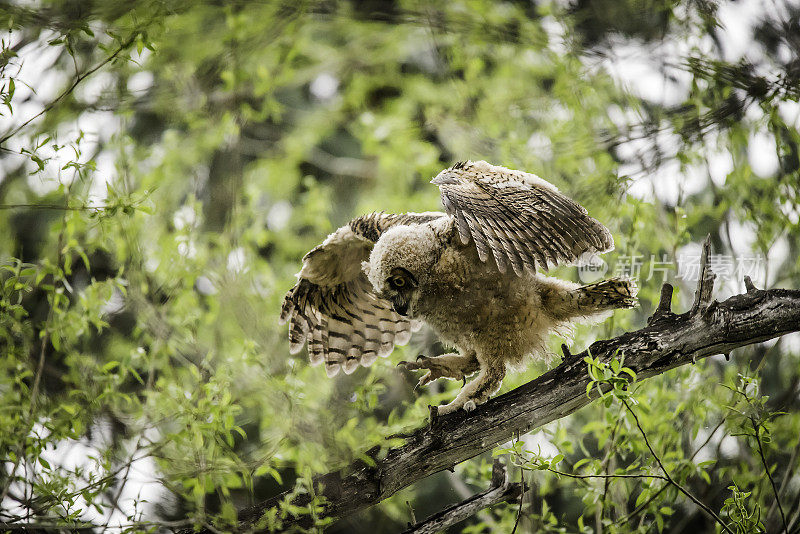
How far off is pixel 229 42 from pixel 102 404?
2.25m

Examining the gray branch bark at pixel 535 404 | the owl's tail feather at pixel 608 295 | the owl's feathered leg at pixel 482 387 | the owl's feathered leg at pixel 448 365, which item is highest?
the owl's feathered leg at pixel 448 365

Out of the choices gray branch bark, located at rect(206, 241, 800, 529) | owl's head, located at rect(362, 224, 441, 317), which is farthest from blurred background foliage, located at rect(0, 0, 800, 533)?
owl's head, located at rect(362, 224, 441, 317)

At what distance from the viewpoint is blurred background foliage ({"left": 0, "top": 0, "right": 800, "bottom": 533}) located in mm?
2139

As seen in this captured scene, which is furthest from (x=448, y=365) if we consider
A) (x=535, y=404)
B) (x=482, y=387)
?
(x=535, y=404)

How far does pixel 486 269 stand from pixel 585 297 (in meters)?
0.33

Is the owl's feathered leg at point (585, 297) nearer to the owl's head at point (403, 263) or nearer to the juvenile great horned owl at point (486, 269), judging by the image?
the juvenile great horned owl at point (486, 269)

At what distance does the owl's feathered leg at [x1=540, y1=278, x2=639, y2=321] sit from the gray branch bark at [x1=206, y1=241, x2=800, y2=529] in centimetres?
12

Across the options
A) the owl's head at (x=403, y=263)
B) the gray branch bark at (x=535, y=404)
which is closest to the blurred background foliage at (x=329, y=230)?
the gray branch bark at (x=535, y=404)

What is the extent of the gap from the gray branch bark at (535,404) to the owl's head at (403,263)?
1.36 ft

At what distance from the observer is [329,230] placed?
4.19 m

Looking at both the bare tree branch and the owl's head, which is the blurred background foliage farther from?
the owl's head

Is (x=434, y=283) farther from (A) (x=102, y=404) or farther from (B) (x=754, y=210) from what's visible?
(B) (x=754, y=210)

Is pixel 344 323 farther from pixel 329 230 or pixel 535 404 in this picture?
pixel 329 230

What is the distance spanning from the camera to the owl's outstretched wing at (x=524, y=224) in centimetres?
185
